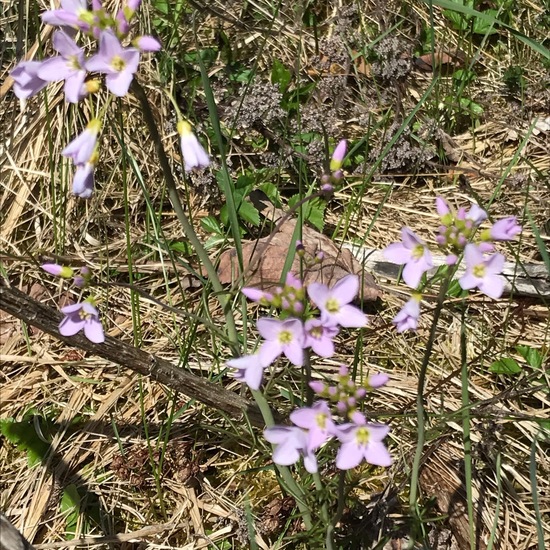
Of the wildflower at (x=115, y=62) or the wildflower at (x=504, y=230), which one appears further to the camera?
the wildflower at (x=504, y=230)

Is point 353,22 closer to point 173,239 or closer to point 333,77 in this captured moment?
point 333,77

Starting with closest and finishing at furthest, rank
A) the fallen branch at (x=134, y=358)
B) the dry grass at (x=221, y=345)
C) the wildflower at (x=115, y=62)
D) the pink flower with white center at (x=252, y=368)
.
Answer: the wildflower at (x=115, y=62) < the pink flower with white center at (x=252, y=368) < the fallen branch at (x=134, y=358) < the dry grass at (x=221, y=345)

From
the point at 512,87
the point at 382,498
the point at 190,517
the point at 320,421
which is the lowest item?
the point at 190,517

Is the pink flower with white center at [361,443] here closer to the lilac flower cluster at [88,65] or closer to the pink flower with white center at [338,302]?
the pink flower with white center at [338,302]

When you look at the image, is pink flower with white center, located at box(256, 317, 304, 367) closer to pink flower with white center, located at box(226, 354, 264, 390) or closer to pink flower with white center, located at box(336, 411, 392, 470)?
pink flower with white center, located at box(226, 354, 264, 390)

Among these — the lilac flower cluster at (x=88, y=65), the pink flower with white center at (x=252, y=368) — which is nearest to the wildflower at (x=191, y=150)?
the lilac flower cluster at (x=88, y=65)

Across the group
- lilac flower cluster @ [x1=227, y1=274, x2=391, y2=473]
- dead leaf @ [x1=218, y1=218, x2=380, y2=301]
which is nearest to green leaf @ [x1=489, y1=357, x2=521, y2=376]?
dead leaf @ [x1=218, y1=218, x2=380, y2=301]

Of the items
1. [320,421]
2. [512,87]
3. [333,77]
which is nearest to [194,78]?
[333,77]
